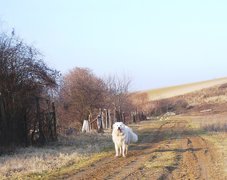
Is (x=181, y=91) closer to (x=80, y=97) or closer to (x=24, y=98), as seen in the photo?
(x=80, y=97)

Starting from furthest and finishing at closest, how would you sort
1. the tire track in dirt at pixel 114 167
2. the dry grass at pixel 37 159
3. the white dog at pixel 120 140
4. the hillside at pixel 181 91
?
1. the hillside at pixel 181 91
2. the white dog at pixel 120 140
3. the dry grass at pixel 37 159
4. the tire track in dirt at pixel 114 167

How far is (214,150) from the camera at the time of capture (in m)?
17.5

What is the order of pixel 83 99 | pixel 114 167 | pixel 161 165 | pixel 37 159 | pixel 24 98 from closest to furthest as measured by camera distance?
pixel 161 165 → pixel 114 167 → pixel 37 159 → pixel 24 98 → pixel 83 99

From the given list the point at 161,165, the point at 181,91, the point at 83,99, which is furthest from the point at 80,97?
the point at 181,91

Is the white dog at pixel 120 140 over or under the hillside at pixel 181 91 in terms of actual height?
under

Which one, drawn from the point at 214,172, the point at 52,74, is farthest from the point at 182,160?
the point at 52,74

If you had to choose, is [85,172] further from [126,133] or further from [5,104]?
[5,104]

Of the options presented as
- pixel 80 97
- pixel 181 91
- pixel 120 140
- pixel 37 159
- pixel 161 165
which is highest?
pixel 181 91

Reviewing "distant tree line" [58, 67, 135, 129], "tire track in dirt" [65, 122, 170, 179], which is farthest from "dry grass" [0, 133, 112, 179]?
"distant tree line" [58, 67, 135, 129]

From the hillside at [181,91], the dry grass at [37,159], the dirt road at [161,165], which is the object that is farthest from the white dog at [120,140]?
the hillside at [181,91]

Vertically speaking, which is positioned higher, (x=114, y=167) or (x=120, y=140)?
(x=120, y=140)

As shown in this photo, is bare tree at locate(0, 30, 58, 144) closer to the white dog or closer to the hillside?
the white dog

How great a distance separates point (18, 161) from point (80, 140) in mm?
9052

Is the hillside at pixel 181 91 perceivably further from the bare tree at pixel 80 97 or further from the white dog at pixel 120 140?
the white dog at pixel 120 140
